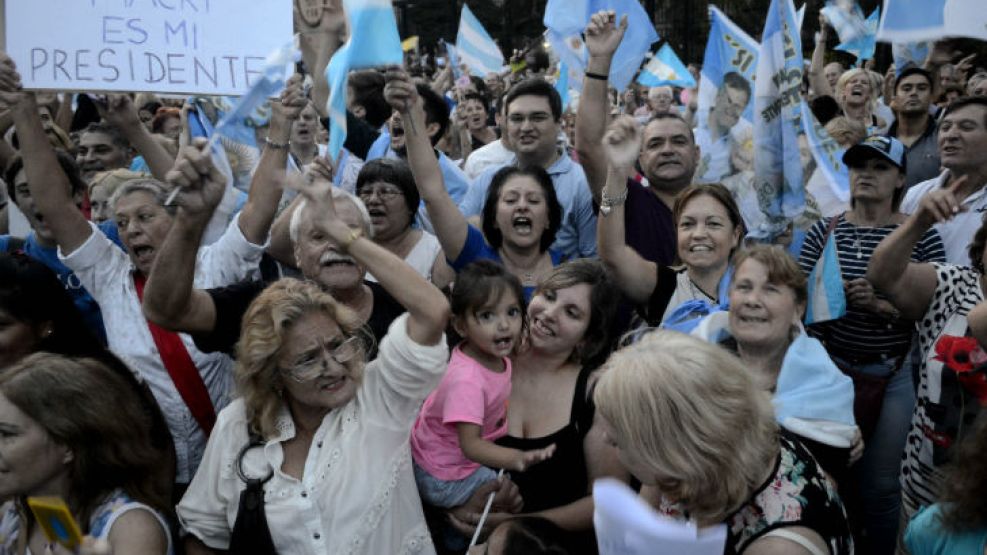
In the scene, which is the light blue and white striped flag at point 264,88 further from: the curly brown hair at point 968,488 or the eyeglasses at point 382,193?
the curly brown hair at point 968,488

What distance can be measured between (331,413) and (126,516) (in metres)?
0.61

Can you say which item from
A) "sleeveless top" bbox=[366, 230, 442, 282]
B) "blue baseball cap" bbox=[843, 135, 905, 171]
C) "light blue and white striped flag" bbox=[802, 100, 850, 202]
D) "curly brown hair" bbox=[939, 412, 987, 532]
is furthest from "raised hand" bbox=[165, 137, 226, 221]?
"blue baseball cap" bbox=[843, 135, 905, 171]

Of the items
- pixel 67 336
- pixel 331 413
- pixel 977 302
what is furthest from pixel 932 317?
pixel 67 336

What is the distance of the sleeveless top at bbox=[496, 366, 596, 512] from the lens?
3.06m

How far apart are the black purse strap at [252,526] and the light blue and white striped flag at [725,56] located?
3.08m

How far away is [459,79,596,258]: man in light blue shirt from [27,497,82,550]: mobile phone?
257 cm

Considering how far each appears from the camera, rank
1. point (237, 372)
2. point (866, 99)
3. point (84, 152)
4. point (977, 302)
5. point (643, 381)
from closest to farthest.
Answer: point (643, 381), point (237, 372), point (977, 302), point (84, 152), point (866, 99)

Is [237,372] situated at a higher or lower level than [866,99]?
lower

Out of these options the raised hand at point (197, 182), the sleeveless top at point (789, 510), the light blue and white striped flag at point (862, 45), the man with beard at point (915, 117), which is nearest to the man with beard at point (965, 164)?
the man with beard at point (915, 117)

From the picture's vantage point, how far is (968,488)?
7.27ft

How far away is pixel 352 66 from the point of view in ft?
10.1

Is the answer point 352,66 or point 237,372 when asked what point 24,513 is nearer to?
point 237,372

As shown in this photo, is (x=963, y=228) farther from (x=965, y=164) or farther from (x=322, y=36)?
(x=322, y=36)

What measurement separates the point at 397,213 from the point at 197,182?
1.45 m
